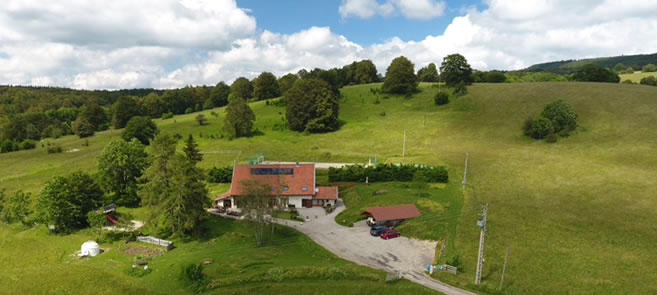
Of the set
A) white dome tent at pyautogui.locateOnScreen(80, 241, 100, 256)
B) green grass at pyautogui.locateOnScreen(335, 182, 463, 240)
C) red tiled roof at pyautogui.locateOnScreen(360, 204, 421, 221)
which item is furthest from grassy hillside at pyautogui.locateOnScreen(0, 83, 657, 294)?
white dome tent at pyautogui.locateOnScreen(80, 241, 100, 256)

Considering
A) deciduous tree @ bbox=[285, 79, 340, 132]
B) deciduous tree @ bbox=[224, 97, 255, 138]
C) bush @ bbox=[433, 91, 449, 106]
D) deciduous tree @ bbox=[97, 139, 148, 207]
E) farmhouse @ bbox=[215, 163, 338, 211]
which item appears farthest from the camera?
bush @ bbox=[433, 91, 449, 106]

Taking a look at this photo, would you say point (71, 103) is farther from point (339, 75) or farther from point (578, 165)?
point (578, 165)

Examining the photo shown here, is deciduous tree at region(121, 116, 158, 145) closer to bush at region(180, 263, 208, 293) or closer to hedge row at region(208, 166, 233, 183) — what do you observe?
hedge row at region(208, 166, 233, 183)

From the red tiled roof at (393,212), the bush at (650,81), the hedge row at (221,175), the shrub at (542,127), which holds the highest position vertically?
the bush at (650,81)

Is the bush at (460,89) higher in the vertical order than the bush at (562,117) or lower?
higher

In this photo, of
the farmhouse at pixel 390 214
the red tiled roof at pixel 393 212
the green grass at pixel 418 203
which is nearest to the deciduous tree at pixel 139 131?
the green grass at pixel 418 203

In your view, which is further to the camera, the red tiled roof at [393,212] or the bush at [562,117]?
the bush at [562,117]

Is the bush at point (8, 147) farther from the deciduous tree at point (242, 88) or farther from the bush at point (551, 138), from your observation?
the bush at point (551, 138)

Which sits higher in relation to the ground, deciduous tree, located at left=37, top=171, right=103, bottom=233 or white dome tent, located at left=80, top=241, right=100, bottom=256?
deciduous tree, located at left=37, top=171, right=103, bottom=233

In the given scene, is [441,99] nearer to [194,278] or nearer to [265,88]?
[265,88]
